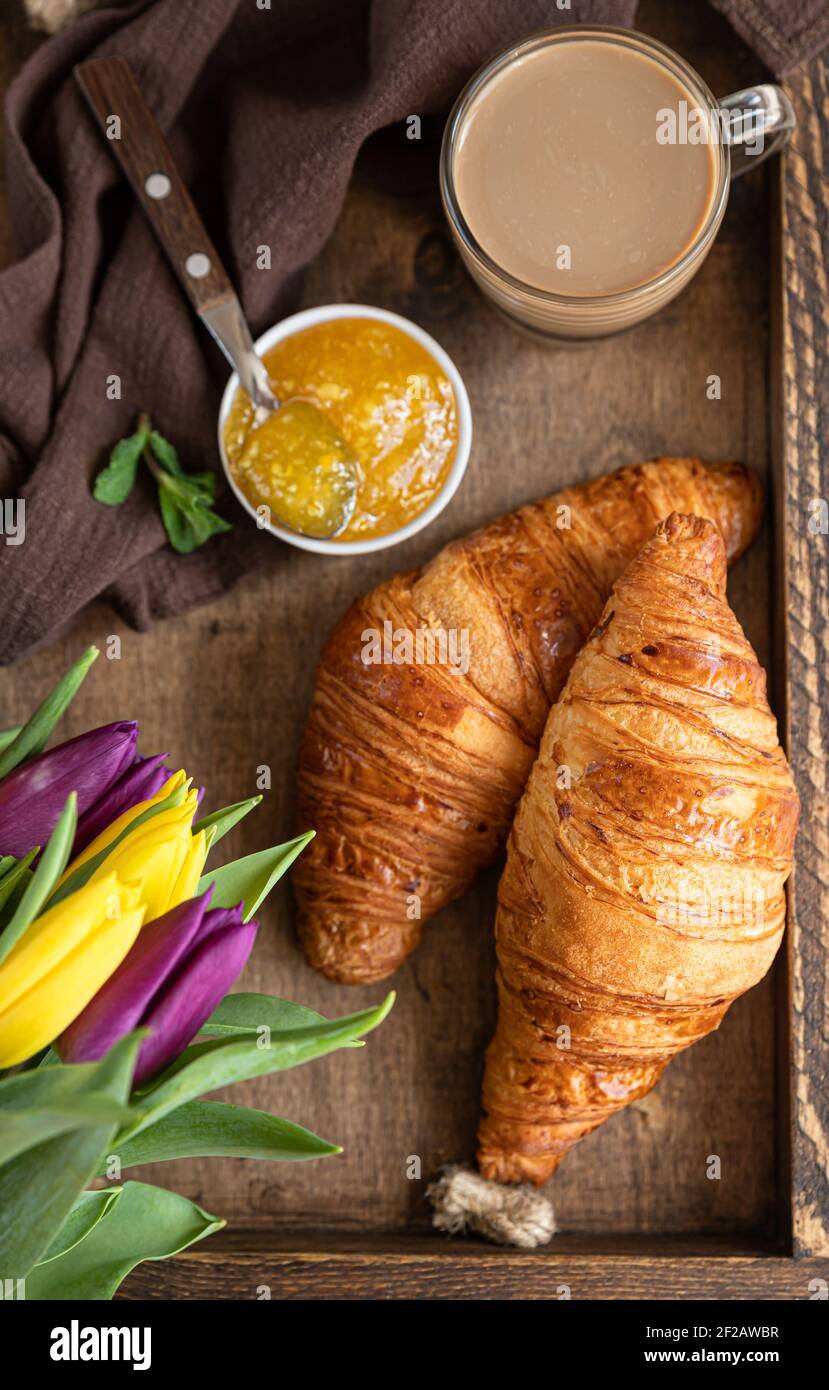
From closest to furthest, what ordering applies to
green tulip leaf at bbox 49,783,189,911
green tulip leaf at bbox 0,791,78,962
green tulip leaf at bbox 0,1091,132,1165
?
green tulip leaf at bbox 0,1091,132,1165, green tulip leaf at bbox 0,791,78,962, green tulip leaf at bbox 49,783,189,911

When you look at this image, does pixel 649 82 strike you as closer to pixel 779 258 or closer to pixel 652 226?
pixel 652 226

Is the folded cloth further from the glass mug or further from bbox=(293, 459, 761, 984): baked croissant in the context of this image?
bbox=(293, 459, 761, 984): baked croissant

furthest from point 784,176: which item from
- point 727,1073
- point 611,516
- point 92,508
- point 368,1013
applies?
point 368,1013

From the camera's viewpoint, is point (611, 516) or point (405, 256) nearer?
point (611, 516)

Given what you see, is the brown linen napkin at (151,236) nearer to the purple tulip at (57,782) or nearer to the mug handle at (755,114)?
the mug handle at (755,114)

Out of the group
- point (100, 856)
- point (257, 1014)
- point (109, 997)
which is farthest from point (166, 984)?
point (257, 1014)

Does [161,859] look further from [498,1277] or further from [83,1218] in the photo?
[498,1277]

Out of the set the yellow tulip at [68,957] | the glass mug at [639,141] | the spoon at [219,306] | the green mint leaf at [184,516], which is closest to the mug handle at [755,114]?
the glass mug at [639,141]

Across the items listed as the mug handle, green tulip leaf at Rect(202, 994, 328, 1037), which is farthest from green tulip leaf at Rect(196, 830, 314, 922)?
the mug handle
